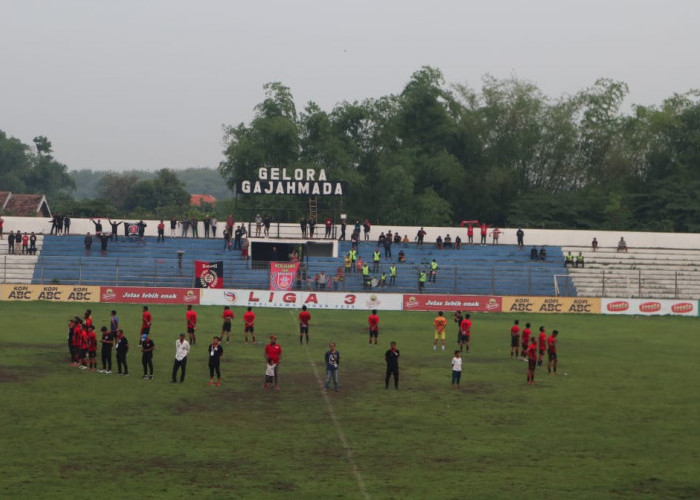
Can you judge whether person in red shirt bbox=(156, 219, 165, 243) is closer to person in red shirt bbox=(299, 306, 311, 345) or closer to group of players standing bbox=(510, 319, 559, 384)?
person in red shirt bbox=(299, 306, 311, 345)

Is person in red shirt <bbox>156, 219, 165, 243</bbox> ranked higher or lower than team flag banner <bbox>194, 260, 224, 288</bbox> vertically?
higher

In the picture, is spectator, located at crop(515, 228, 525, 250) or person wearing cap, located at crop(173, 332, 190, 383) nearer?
person wearing cap, located at crop(173, 332, 190, 383)

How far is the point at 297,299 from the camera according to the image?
62.8 meters

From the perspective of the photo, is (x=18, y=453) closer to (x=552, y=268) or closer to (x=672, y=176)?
(x=552, y=268)

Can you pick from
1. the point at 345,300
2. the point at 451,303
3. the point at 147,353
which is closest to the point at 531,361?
the point at 147,353

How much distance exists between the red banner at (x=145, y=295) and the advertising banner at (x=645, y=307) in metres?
27.3

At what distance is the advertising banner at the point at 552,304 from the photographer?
208ft

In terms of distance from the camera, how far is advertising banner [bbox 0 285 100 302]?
61906 millimetres

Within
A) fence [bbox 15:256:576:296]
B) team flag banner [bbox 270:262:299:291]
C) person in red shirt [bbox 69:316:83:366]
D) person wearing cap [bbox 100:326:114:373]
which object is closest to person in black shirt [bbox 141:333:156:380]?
person wearing cap [bbox 100:326:114:373]

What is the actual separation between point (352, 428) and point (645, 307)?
139ft

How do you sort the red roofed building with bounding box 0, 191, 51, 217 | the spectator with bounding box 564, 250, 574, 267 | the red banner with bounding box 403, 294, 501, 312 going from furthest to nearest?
the red roofed building with bounding box 0, 191, 51, 217 → the spectator with bounding box 564, 250, 574, 267 → the red banner with bounding box 403, 294, 501, 312

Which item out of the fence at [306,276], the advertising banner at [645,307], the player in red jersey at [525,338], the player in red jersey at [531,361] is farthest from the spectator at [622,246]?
the player in red jersey at [531,361]

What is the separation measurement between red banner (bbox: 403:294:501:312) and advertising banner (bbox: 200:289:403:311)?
100 cm

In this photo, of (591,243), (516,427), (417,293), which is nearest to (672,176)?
(591,243)
